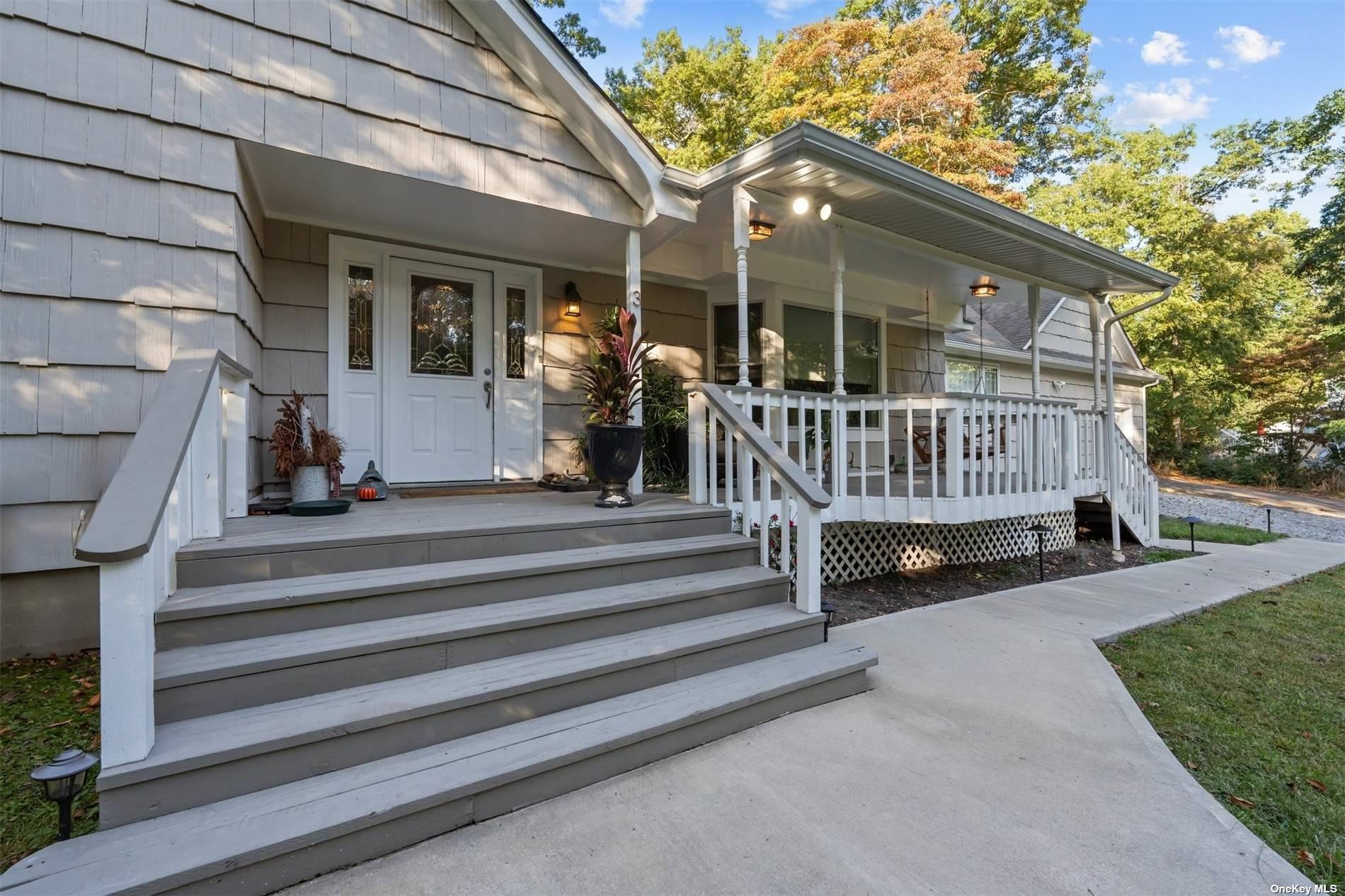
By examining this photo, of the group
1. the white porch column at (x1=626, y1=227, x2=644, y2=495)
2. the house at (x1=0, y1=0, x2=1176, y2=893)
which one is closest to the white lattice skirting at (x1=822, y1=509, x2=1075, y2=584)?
the house at (x1=0, y1=0, x2=1176, y2=893)

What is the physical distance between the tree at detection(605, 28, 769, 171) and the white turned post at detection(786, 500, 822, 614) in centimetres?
1420

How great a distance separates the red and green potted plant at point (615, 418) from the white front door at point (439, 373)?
65.7 inches

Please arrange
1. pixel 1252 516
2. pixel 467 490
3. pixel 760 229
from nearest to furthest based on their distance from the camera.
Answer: pixel 467 490 < pixel 760 229 < pixel 1252 516

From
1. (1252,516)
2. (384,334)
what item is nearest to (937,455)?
(384,334)

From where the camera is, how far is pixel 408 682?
214 centimetres

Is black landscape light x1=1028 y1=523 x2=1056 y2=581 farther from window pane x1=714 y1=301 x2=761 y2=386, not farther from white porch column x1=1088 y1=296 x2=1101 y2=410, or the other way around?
window pane x1=714 y1=301 x2=761 y2=386

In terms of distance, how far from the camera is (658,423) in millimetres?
5285

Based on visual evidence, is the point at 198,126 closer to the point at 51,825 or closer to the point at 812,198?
the point at 51,825

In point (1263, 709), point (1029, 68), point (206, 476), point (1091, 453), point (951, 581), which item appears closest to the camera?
→ point (206, 476)

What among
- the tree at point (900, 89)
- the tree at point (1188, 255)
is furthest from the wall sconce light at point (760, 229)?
the tree at point (1188, 255)

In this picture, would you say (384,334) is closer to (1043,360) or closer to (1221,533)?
(1221,533)

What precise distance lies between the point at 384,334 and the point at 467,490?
4.70 ft

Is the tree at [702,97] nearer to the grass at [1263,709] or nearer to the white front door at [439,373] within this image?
the white front door at [439,373]

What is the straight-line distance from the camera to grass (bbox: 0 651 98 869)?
1.71 m
